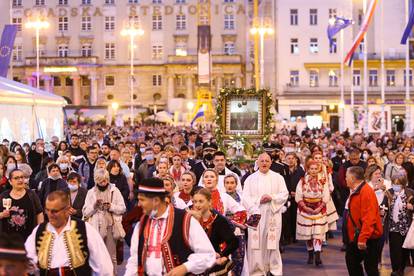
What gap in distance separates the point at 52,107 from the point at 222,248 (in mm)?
26234

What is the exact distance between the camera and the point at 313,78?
240ft

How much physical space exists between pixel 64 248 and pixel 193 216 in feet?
3.85

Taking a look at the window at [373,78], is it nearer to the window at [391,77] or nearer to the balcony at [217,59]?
the window at [391,77]

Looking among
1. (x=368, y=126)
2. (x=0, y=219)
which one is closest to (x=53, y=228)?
(x=0, y=219)

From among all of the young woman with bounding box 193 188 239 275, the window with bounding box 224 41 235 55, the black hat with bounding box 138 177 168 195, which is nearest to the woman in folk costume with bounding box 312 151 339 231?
the young woman with bounding box 193 188 239 275

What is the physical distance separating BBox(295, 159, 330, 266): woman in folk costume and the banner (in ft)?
149

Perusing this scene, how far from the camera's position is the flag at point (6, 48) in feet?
114

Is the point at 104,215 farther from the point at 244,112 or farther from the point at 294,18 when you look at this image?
the point at 294,18

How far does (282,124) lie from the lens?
59.2 m

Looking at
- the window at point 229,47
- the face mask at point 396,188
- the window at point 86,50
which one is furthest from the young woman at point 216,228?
the window at point 86,50

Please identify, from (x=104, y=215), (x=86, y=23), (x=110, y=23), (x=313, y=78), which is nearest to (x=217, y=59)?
(x=110, y=23)

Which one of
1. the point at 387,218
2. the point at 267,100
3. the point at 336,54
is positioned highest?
the point at 336,54

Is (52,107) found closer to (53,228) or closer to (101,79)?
(53,228)

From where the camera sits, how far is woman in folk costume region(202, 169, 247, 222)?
10070 mm
